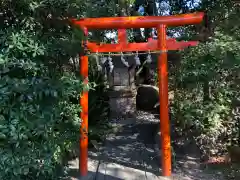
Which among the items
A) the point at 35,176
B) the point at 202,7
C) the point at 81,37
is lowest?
the point at 35,176

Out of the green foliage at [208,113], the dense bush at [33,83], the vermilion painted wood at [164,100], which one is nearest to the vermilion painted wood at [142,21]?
the vermilion painted wood at [164,100]

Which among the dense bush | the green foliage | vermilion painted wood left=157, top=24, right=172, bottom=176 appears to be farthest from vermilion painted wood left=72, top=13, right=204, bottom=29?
the dense bush

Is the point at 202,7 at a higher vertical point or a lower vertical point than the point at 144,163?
higher

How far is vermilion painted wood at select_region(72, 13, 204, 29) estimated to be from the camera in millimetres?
4359

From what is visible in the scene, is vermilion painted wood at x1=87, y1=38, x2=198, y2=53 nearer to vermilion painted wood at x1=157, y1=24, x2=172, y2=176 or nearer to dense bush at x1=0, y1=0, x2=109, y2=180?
vermilion painted wood at x1=157, y1=24, x2=172, y2=176

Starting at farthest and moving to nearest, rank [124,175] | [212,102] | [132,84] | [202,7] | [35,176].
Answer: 1. [132,84]
2. [202,7]
3. [212,102]
4. [124,175]
5. [35,176]

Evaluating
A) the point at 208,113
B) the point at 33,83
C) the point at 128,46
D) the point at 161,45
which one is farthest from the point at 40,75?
the point at 208,113

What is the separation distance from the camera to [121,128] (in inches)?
288

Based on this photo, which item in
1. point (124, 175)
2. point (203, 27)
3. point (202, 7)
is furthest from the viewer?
point (202, 7)

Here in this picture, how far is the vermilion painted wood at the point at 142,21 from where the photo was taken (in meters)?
4.36

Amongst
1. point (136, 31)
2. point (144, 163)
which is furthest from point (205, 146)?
point (136, 31)

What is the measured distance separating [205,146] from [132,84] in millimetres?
4252

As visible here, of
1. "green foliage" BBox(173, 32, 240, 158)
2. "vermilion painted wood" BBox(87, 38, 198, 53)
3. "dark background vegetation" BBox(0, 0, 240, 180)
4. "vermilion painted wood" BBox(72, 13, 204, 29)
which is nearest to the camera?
"dark background vegetation" BBox(0, 0, 240, 180)

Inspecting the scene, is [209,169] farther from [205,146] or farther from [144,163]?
[144,163]
